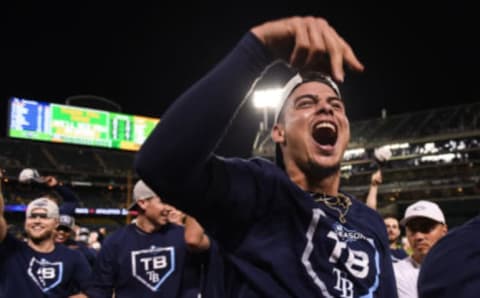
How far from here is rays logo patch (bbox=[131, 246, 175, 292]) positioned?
4172 mm

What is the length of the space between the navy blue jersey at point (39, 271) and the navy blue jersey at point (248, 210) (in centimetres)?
328

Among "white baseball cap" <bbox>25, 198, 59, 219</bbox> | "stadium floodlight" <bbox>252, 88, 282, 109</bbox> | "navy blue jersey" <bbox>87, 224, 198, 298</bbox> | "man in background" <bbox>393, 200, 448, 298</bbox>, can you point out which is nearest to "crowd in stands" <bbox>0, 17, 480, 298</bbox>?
"navy blue jersey" <bbox>87, 224, 198, 298</bbox>

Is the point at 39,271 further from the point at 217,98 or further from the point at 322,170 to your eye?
the point at 217,98

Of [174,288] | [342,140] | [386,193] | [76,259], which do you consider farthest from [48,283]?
[386,193]

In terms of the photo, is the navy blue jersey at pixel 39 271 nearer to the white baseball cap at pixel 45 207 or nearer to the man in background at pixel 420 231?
the white baseball cap at pixel 45 207

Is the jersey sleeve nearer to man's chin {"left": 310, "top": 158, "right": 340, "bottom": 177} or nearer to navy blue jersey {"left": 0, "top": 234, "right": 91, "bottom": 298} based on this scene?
man's chin {"left": 310, "top": 158, "right": 340, "bottom": 177}

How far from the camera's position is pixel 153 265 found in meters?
4.22

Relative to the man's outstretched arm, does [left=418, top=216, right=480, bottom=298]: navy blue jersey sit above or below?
below

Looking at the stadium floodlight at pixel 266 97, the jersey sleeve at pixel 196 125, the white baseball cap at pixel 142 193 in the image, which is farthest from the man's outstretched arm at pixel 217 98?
the stadium floodlight at pixel 266 97

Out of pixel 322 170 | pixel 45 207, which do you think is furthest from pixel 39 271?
pixel 322 170

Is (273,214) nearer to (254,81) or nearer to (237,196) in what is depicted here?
(237,196)

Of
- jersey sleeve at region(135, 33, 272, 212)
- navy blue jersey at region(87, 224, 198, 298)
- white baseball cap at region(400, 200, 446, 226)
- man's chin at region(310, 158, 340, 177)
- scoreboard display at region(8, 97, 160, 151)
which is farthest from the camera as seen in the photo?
scoreboard display at region(8, 97, 160, 151)

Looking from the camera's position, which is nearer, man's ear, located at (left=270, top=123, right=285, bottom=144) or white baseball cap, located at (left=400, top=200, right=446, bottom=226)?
man's ear, located at (left=270, top=123, right=285, bottom=144)

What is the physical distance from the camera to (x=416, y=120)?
31.0m
